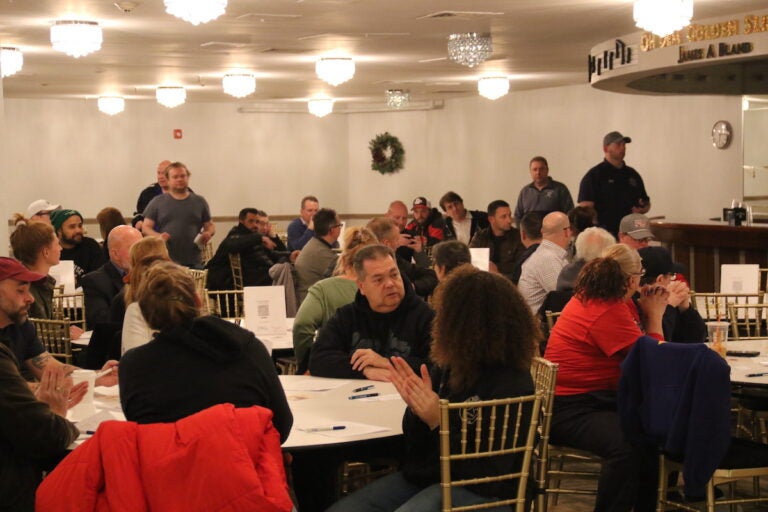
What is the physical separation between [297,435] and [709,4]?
19.1 feet

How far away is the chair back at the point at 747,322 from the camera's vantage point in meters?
5.99

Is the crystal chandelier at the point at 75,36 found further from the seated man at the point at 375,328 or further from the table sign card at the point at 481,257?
the seated man at the point at 375,328

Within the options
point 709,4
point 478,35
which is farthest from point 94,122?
point 709,4

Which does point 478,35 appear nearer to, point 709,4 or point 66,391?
point 709,4

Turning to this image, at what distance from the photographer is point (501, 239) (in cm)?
970

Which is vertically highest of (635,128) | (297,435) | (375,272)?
(635,128)

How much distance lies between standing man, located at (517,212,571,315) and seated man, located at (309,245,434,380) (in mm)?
2053

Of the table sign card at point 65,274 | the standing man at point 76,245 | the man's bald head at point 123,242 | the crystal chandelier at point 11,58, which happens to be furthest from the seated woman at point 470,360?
the crystal chandelier at point 11,58

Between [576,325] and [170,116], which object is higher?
[170,116]

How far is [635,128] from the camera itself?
14727mm

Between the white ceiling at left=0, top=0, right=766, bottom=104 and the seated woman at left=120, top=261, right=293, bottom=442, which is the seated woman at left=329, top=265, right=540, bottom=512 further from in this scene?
the white ceiling at left=0, top=0, right=766, bottom=104

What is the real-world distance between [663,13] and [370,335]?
361 centimetres

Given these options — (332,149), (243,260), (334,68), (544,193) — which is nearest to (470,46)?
(334,68)

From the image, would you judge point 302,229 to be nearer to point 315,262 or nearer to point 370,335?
point 315,262
